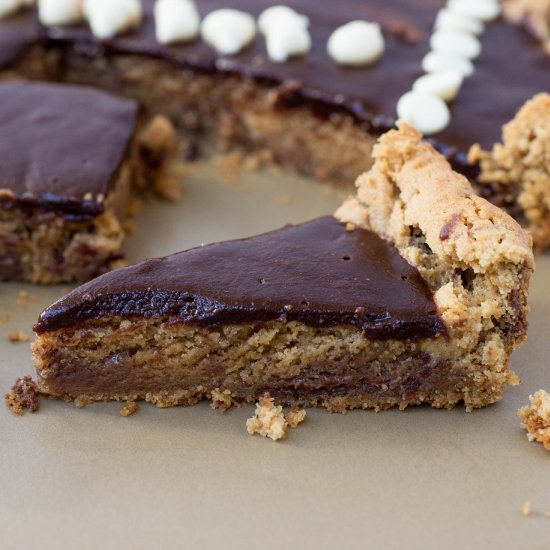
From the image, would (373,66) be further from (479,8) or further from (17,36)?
(17,36)

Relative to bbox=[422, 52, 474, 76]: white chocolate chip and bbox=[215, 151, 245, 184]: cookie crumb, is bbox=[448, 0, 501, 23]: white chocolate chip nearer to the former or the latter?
bbox=[422, 52, 474, 76]: white chocolate chip

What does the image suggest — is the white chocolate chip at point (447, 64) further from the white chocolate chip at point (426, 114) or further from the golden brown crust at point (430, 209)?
the golden brown crust at point (430, 209)

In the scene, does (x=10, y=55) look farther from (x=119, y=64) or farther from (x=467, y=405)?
(x=467, y=405)

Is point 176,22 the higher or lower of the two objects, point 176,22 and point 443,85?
the lower

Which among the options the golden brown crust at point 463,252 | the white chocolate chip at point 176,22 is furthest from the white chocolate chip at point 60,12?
the golden brown crust at point 463,252

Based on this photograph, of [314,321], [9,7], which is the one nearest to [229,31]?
[9,7]
